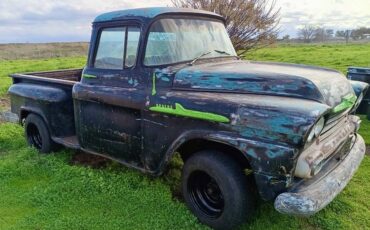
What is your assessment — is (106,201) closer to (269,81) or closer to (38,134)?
(269,81)

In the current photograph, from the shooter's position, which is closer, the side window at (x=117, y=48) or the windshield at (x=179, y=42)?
the windshield at (x=179, y=42)

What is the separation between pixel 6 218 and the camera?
3861mm

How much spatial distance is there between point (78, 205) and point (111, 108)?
113 centimetres

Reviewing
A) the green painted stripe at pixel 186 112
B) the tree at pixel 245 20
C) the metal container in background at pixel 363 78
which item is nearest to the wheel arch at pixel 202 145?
the green painted stripe at pixel 186 112

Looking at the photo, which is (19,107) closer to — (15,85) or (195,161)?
(15,85)

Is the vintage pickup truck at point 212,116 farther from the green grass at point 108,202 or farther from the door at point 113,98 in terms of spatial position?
the green grass at point 108,202

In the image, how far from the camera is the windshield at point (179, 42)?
155 inches

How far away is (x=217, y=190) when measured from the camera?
11.7 feet

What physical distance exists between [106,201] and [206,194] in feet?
3.82

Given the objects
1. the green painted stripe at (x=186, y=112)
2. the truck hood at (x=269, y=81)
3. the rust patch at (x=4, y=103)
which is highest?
the truck hood at (x=269, y=81)

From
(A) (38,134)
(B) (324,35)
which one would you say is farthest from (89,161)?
(B) (324,35)

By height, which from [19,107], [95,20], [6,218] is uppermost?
[95,20]

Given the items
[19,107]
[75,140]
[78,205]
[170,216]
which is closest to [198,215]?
[170,216]

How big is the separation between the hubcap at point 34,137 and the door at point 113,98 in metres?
1.43
